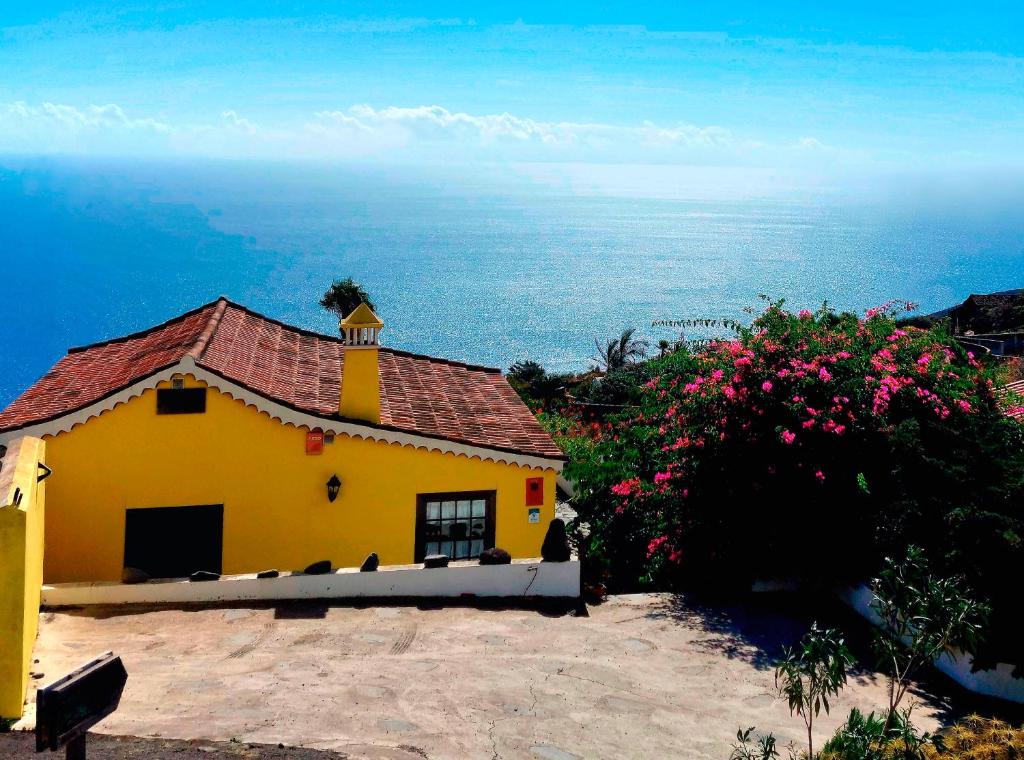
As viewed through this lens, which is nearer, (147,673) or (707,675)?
(147,673)

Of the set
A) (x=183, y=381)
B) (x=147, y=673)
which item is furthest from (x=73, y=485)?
(x=147, y=673)

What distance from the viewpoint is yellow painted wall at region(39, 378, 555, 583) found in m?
16.1

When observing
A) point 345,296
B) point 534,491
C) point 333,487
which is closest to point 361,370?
point 333,487

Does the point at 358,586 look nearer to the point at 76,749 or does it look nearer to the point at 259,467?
the point at 259,467

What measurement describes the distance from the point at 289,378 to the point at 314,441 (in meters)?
2.15

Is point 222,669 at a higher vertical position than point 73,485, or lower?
lower

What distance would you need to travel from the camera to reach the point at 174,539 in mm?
16578

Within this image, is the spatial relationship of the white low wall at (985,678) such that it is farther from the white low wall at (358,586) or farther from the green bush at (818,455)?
the white low wall at (358,586)

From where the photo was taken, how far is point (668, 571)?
16984 mm

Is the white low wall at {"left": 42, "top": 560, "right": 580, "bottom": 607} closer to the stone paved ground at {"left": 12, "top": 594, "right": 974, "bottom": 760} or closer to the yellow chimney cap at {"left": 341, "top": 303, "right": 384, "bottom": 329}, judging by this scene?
the stone paved ground at {"left": 12, "top": 594, "right": 974, "bottom": 760}

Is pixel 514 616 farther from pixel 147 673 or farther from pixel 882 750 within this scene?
pixel 882 750

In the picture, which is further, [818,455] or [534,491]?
[534,491]

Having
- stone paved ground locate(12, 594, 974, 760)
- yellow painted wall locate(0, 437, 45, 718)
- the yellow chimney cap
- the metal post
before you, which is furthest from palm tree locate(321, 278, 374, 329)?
the metal post

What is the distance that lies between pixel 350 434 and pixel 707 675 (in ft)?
23.6
